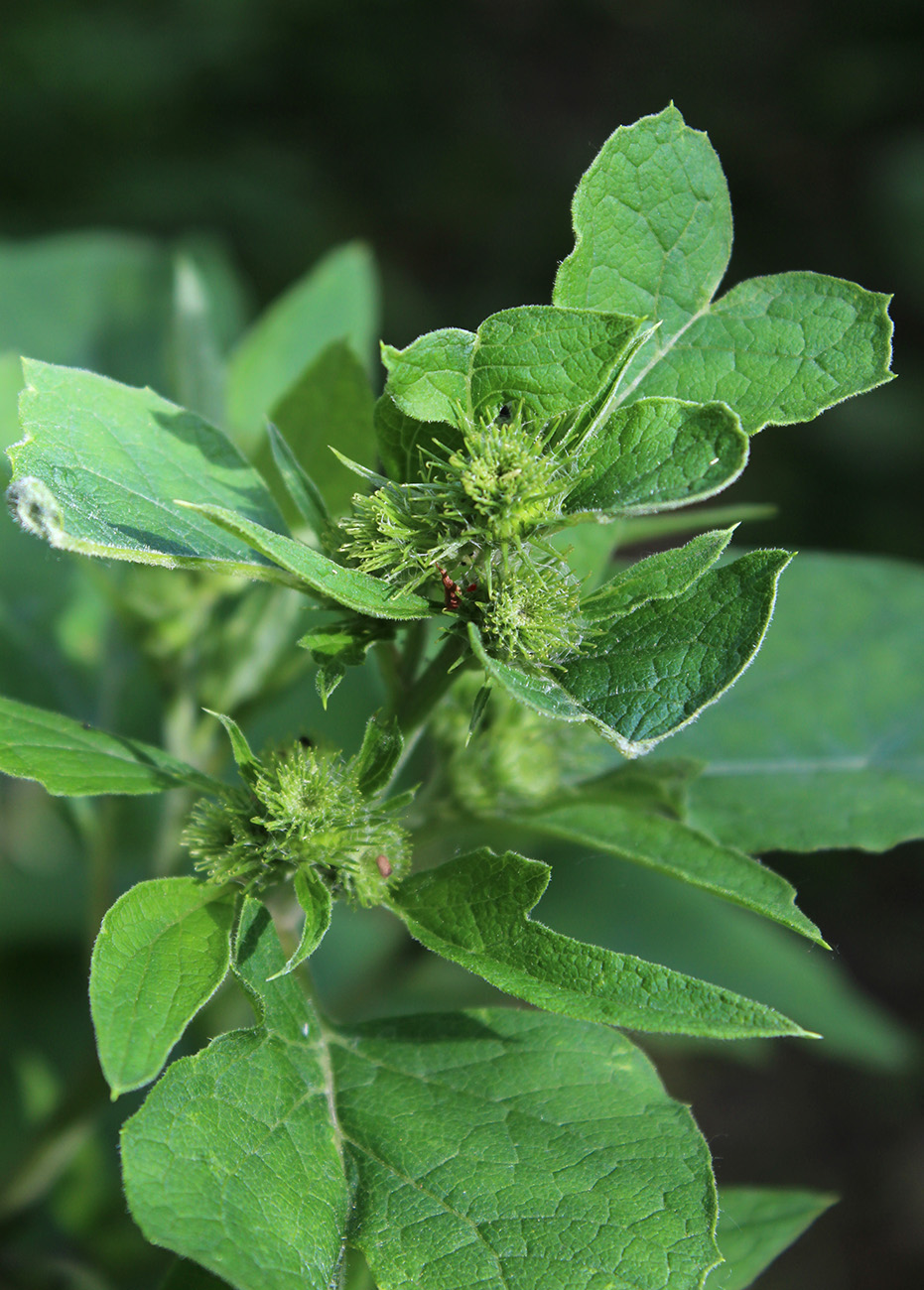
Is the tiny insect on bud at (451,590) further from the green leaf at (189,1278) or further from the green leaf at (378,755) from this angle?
the green leaf at (189,1278)

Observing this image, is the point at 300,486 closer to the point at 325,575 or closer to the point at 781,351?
the point at 325,575

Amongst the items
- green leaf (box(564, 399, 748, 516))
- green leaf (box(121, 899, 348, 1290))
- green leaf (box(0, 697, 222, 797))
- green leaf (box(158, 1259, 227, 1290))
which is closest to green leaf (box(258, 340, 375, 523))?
green leaf (box(0, 697, 222, 797))

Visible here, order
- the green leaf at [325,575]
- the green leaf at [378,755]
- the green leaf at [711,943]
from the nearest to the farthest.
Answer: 1. the green leaf at [325,575]
2. the green leaf at [378,755]
3. the green leaf at [711,943]

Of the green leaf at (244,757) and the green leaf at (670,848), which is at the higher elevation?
the green leaf at (244,757)

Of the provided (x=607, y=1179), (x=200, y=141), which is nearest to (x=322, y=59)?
(x=200, y=141)

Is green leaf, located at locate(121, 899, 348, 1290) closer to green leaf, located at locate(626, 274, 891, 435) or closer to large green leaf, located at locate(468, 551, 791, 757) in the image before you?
large green leaf, located at locate(468, 551, 791, 757)

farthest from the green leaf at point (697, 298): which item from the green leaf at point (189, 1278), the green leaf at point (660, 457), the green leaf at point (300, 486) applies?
the green leaf at point (189, 1278)

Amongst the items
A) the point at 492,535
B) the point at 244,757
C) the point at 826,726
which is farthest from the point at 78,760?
the point at 826,726

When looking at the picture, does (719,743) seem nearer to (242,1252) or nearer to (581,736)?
(581,736)
